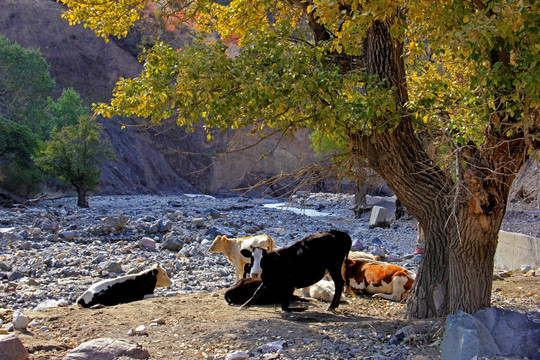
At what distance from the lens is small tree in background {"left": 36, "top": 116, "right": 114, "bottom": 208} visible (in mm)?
26312

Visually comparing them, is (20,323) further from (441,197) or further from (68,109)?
(68,109)

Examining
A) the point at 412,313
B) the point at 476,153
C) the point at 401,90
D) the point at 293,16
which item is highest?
the point at 293,16

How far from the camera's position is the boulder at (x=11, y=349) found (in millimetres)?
5188

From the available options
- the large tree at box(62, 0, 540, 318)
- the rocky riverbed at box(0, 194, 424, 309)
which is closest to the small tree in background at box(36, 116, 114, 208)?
the rocky riverbed at box(0, 194, 424, 309)

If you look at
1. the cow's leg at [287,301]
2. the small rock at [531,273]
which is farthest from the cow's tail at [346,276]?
the small rock at [531,273]

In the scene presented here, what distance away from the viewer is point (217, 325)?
7.15 m

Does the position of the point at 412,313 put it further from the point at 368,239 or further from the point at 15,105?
the point at 15,105

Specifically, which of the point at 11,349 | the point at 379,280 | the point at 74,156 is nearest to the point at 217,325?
the point at 11,349

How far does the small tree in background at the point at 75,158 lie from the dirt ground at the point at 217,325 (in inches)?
737

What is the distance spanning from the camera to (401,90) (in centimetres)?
716

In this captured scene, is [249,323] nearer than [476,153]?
No

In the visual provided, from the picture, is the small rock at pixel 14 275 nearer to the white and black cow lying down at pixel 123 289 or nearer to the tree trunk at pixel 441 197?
the white and black cow lying down at pixel 123 289

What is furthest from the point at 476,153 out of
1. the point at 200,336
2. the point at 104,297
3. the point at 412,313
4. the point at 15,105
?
the point at 15,105

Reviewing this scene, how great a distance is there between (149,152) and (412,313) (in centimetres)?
4449
